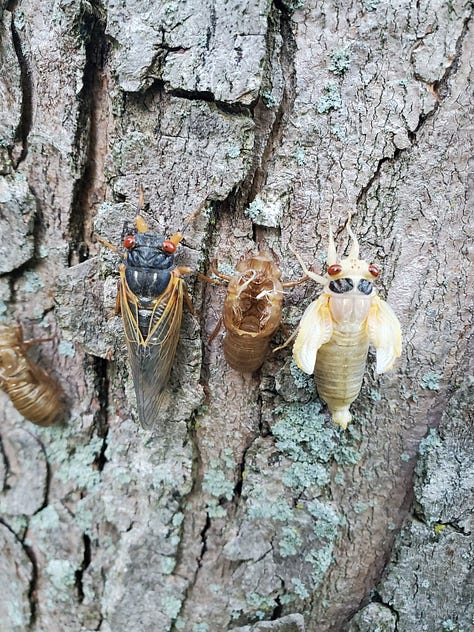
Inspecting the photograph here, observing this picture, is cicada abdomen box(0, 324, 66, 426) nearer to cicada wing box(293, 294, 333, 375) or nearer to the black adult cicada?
the black adult cicada

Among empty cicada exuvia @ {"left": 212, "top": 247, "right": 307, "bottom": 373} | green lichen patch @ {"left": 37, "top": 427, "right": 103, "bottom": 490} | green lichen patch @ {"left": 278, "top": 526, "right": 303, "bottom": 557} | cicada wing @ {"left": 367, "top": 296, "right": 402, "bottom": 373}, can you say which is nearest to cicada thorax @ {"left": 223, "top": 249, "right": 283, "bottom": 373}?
empty cicada exuvia @ {"left": 212, "top": 247, "right": 307, "bottom": 373}

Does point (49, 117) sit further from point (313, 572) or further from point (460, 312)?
point (313, 572)

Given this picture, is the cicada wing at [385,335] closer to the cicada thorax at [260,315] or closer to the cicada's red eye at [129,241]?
the cicada thorax at [260,315]

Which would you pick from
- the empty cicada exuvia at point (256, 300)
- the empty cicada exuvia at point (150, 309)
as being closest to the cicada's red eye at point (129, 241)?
the empty cicada exuvia at point (150, 309)

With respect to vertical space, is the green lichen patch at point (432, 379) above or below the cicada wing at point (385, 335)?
below

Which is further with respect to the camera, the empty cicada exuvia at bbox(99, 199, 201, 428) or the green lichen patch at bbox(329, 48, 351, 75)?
the empty cicada exuvia at bbox(99, 199, 201, 428)

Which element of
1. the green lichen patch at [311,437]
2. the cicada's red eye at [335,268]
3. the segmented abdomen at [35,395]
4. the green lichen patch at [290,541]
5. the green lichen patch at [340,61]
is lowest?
the green lichen patch at [290,541]
